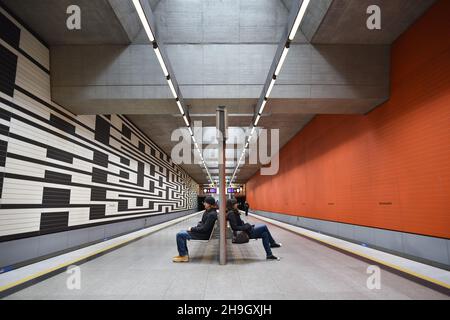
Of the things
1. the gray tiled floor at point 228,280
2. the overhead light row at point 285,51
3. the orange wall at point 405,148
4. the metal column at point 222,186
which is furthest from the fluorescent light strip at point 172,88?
the orange wall at point 405,148

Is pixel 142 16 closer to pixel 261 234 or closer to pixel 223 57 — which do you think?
pixel 223 57

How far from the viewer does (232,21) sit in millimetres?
7371

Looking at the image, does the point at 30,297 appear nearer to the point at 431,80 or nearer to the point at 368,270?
the point at 368,270

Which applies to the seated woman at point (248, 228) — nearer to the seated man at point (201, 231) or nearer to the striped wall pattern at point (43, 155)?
the seated man at point (201, 231)

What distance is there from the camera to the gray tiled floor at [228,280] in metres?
3.49

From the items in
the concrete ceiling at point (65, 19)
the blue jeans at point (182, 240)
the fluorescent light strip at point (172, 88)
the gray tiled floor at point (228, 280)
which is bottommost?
the gray tiled floor at point (228, 280)

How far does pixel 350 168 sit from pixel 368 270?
15.0ft

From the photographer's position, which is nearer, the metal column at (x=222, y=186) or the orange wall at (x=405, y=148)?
the orange wall at (x=405, y=148)

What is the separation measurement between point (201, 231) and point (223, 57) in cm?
441

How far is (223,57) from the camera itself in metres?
7.28

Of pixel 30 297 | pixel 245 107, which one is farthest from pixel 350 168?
pixel 30 297

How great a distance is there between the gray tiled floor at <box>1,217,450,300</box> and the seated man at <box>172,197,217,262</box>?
0.25 m

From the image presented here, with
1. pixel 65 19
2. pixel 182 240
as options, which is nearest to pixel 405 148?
pixel 182 240

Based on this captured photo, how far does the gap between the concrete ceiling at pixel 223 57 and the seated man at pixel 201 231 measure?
2.97m
